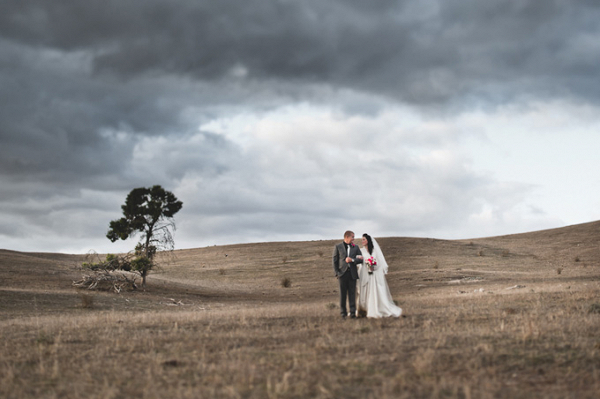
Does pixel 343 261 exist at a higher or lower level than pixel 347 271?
higher

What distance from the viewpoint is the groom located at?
15.5 metres

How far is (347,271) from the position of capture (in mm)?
15617

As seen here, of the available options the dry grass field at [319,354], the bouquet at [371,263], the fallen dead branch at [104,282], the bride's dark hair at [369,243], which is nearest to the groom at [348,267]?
the bouquet at [371,263]

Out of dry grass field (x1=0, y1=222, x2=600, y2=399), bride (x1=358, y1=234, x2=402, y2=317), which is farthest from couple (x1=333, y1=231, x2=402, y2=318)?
dry grass field (x1=0, y1=222, x2=600, y2=399)

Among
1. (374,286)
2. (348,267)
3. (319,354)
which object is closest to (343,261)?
(348,267)

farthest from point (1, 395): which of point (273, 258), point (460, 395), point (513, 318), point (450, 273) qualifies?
point (273, 258)

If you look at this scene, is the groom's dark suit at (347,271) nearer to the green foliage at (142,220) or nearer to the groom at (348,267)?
the groom at (348,267)

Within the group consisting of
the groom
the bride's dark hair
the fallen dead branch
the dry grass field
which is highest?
the bride's dark hair

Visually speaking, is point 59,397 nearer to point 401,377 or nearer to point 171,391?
point 171,391

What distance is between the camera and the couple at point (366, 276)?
607 inches

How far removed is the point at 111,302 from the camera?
27.9m

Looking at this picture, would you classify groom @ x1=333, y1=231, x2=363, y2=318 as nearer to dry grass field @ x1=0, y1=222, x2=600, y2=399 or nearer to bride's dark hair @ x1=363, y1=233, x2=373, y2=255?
bride's dark hair @ x1=363, y1=233, x2=373, y2=255

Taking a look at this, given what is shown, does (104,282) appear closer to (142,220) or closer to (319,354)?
(142,220)

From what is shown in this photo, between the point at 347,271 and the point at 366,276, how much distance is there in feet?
2.27
